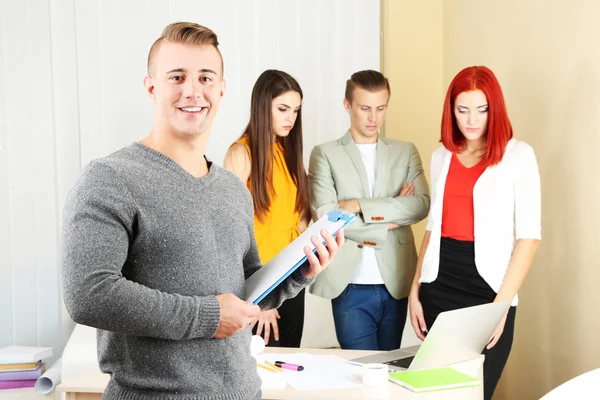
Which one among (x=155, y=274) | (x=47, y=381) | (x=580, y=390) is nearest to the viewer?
(x=155, y=274)

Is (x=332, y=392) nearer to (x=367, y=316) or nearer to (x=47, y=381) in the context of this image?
(x=367, y=316)

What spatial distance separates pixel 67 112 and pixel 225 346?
11.0ft

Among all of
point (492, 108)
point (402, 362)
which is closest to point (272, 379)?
point (402, 362)

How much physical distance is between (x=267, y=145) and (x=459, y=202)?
0.80m

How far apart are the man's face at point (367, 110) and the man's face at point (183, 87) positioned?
171 cm

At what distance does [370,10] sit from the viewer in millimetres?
4426

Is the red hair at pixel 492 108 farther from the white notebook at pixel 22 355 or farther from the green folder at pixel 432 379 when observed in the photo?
the white notebook at pixel 22 355

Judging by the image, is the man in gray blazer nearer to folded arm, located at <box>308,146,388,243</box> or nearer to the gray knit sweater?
folded arm, located at <box>308,146,388,243</box>

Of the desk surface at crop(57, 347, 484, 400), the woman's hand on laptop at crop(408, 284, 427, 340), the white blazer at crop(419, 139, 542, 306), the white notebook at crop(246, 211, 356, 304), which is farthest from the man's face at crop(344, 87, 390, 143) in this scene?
the white notebook at crop(246, 211, 356, 304)

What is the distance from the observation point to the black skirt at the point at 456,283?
8.73ft

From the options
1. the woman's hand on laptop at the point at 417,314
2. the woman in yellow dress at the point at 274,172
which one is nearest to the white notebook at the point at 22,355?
the woman in yellow dress at the point at 274,172

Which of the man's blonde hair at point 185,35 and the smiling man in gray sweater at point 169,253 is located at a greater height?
the man's blonde hair at point 185,35

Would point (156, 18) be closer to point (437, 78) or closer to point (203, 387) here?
point (437, 78)

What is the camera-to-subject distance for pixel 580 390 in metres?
1.98
